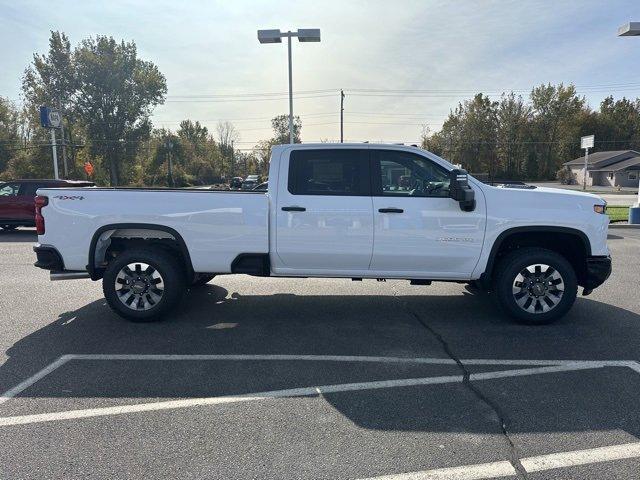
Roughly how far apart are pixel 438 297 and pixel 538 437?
3596 mm

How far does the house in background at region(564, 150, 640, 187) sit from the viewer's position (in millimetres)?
Answer: 57250

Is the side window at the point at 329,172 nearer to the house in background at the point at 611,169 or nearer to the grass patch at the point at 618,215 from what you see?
the grass patch at the point at 618,215

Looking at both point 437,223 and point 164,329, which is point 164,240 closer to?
point 164,329

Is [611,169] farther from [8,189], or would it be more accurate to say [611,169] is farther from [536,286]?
[8,189]

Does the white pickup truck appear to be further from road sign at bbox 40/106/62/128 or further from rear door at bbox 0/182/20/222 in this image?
A: road sign at bbox 40/106/62/128

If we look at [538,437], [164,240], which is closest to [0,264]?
[164,240]

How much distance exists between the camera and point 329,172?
5.25 metres

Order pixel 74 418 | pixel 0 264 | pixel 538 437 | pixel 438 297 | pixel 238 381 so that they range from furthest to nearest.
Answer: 1. pixel 0 264
2. pixel 438 297
3. pixel 238 381
4. pixel 74 418
5. pixel 538 437

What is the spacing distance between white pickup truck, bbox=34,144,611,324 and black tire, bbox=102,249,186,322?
0.01 metres

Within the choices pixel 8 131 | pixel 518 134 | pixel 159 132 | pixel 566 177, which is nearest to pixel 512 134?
pixel 518 134

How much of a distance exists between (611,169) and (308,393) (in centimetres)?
6762

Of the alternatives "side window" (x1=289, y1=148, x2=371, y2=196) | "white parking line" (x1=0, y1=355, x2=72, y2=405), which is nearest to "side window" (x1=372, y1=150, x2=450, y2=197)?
"side window" (x1=289, y1=148, x2=371, y2=196)

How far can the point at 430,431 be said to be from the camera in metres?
3.12

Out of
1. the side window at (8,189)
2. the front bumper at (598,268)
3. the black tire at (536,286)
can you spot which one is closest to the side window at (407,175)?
the black tire at (536,286)
